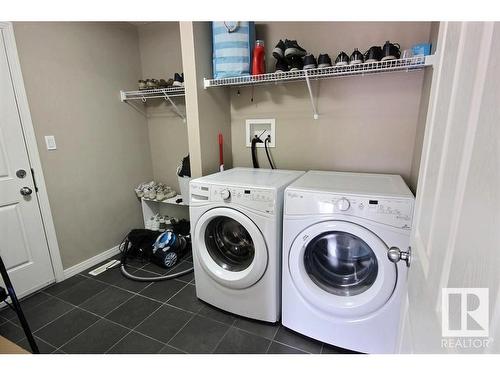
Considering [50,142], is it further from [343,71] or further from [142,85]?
[343,71]

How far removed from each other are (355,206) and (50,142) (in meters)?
2.33

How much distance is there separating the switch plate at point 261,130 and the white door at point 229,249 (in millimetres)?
869

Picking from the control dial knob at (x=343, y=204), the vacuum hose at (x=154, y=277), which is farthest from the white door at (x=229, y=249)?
the vacuum hose at (x=154, y=277)

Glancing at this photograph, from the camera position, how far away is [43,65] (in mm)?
2010

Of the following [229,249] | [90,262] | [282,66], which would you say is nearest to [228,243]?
[229,249]

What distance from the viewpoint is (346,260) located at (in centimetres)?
149

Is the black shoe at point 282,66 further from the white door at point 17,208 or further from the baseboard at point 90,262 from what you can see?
the baseboard at point 90,262

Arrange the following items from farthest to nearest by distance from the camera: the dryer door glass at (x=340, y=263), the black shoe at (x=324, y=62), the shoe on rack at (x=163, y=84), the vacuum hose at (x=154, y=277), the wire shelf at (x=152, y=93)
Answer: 1. the shoe on rack at (x=163, y=84)
2. the wire shelf at (x=152, y=93)
3. the vacuum hose at (x=154, y=277)
4. the black shoe at (x=324, y=62)
5. the dryer door glass at (x=340, y=263)

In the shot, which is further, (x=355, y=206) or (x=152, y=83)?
(x=152, y=83)

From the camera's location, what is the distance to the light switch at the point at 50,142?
2.08m

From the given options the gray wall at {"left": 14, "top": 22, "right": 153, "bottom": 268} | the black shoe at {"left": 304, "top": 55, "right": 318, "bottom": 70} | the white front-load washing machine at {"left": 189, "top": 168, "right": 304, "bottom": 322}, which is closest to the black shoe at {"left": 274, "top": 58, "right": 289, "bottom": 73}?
the black shoe at {"left": 304, "top": 55, "right": 318, "bottom": 70}
